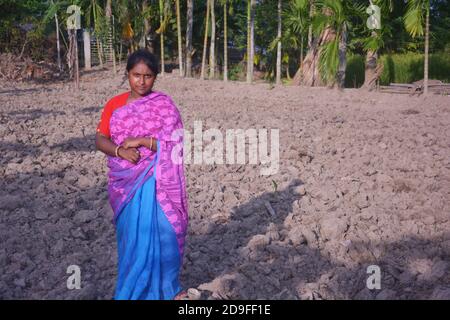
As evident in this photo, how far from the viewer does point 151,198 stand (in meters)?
2.56

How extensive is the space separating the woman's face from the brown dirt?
3.98ft

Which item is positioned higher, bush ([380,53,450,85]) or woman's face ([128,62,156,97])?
bush ([380,53,450,85])

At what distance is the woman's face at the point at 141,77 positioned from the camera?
2.55 m

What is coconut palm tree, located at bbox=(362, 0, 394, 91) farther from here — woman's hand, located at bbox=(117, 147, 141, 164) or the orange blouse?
woman's hand, located at bbox=(117, 147, 141, 164)

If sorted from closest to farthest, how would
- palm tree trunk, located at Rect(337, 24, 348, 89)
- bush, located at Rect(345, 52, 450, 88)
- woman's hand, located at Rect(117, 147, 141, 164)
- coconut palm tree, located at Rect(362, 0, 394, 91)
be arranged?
woman's hand, located at Rect(117, 147, 141, 164) < coconut palm tree, located at Rect(362, 0, 394, 91) < palm tree trunk, located at Rect(337, 24, 348, 89) < bush, located at Rect(345, 52, 450, 88)

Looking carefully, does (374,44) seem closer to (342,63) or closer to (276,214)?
(342,63)

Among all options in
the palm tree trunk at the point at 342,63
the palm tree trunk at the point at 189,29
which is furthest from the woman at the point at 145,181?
the palm tree trunk at the point at 189,29

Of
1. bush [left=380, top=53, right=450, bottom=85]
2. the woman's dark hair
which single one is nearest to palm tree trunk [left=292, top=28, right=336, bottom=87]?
bush [left=380, top=53, right=450, bottom=85]

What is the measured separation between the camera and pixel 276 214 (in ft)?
14.2

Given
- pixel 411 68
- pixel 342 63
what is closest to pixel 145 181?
pixel 342 63

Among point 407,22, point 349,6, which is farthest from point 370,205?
point 349,6

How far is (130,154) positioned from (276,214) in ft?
6.88

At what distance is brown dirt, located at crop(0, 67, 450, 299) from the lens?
3.12m

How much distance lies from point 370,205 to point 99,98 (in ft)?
27.6
